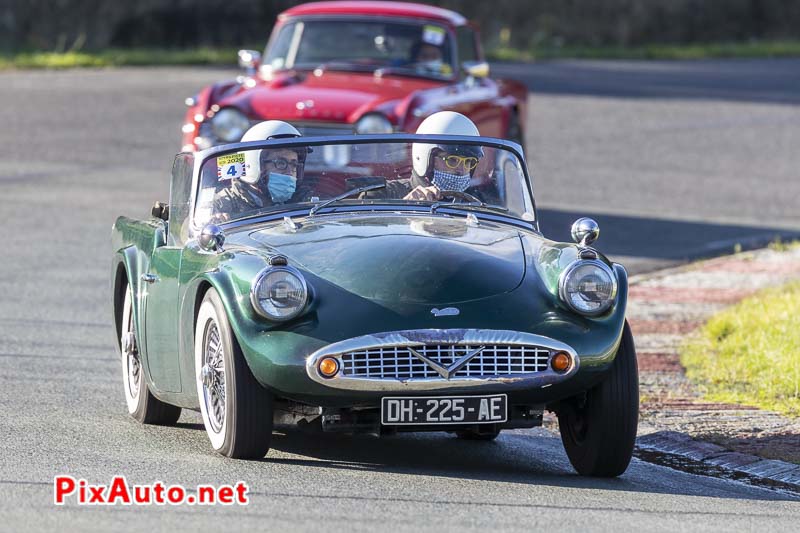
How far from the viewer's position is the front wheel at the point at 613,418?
6461 mm

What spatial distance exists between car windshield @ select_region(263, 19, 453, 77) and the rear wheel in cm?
709

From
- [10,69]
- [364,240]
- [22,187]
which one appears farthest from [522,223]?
[10,69]

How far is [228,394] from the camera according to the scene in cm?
635

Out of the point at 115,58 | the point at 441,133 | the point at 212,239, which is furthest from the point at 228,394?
the point at 115,58

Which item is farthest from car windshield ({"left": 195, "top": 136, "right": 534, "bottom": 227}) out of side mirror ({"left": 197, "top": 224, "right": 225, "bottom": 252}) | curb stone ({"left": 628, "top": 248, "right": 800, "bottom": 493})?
curb stone ({"left": 628, "top": 248, "right": 800, "bottom": 493})

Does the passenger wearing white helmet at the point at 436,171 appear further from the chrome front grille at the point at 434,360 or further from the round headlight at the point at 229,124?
the round headlight at the point at 229,124

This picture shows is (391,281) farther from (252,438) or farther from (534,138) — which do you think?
(534,138)

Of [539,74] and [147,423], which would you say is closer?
[147,423]

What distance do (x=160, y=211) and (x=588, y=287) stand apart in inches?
98.5

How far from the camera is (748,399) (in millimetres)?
8609

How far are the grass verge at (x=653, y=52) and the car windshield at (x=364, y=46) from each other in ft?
56.9

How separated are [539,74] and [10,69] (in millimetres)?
9088

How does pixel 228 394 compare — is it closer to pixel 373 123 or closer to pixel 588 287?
pixel 588 287

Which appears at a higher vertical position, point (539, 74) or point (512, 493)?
→ point (512, 493)
